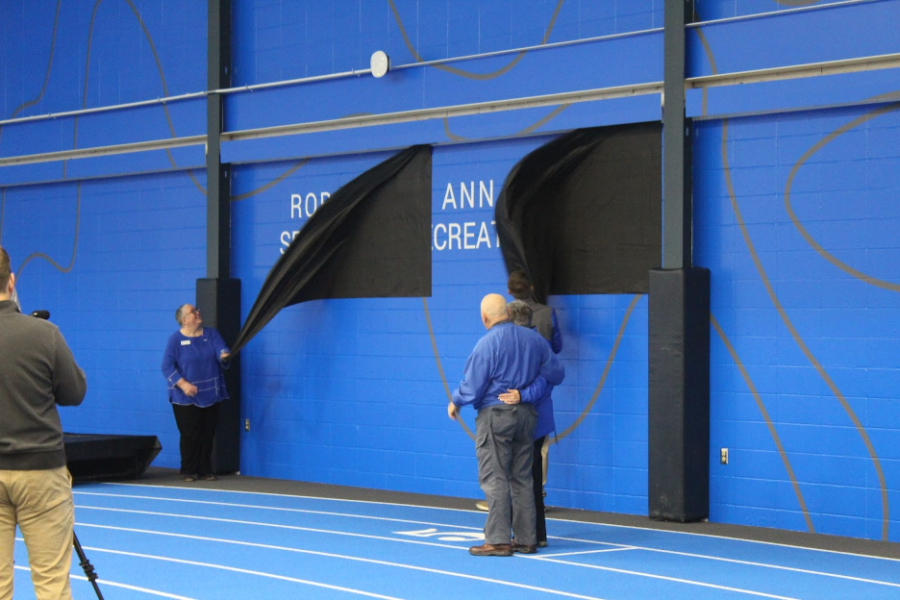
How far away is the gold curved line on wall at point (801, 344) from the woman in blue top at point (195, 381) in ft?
16.4

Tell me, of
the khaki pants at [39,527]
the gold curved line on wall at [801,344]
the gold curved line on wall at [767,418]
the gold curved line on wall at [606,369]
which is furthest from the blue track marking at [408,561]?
the khaki pants at [39,527]

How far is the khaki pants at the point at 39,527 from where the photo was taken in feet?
14.3

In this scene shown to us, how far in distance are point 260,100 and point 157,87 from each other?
1.60 meters

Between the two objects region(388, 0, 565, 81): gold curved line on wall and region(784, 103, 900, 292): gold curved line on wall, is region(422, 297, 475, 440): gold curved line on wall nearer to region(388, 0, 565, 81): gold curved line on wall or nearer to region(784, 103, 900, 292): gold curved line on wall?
region(388, 0, 565, 81): gold curved line on wall

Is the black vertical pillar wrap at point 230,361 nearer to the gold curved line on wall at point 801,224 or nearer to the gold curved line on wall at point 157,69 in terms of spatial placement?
the gold curved line on wall at point 157,69

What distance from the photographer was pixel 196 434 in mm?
11078

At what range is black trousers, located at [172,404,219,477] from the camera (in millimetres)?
10992

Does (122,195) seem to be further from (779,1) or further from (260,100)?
(779,1)

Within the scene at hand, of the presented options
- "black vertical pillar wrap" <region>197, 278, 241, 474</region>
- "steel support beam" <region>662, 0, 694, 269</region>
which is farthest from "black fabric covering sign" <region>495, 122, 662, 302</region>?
"black vertical pillar wrap" <region>197, 278, 241, 474</region>

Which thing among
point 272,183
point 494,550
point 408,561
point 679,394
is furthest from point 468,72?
point 408,561

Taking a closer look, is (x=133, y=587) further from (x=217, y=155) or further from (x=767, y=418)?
(x=217, y=155)

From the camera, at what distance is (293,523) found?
861 centimetres

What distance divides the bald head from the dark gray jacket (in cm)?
360

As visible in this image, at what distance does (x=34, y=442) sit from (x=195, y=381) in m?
6.62
